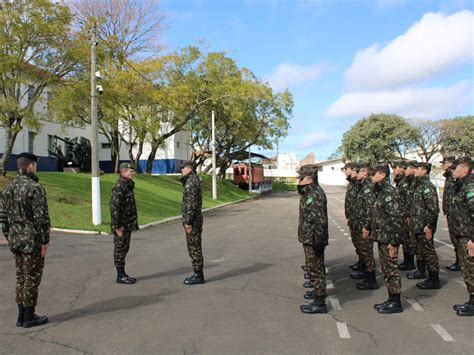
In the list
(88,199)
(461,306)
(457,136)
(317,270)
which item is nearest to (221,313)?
(317,270)

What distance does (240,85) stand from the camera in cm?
3503

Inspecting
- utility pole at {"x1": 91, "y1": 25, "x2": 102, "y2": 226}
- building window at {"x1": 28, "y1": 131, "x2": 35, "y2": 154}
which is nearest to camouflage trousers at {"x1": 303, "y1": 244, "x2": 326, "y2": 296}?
utility pole at {"x1": 91, "y1": 25, "x2": 102, "y2": 226}

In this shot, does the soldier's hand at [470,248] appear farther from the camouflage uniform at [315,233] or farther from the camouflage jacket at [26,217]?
the camouflage jacket at [26,217]

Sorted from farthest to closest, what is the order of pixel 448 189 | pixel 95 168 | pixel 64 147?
pixel 64 147, pixel 95 168, pixel 448 189

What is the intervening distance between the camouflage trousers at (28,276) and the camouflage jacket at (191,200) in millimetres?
2298

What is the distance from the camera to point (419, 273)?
7.47 m

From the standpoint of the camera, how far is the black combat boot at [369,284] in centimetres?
668

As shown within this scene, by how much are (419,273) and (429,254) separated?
78cm

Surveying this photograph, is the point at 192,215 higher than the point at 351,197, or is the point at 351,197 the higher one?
the point at 351,197

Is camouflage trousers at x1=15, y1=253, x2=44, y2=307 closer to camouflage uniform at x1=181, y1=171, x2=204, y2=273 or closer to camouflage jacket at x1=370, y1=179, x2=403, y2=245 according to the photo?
camouflage uniform at x1=181, y1=171, x2=204, y2=273

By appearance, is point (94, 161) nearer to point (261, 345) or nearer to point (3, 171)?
point (3, 171)

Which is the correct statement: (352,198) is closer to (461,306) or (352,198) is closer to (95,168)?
(461,306)

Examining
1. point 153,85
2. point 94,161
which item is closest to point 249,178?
point 153,85

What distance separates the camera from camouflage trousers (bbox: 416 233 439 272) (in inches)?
267
